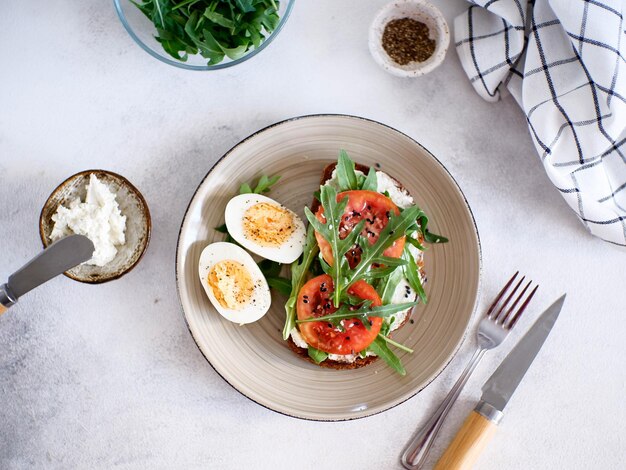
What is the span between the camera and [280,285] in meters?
1.96

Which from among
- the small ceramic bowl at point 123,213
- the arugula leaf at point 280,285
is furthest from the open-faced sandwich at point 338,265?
the small ceramic bowl at point 123,213

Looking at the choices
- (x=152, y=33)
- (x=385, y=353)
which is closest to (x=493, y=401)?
(x=385, y=353)

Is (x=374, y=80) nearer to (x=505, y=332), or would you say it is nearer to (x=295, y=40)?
(x=295, y=40)

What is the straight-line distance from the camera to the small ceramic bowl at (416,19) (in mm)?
2053

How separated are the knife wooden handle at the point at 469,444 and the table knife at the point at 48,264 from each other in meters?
1.43

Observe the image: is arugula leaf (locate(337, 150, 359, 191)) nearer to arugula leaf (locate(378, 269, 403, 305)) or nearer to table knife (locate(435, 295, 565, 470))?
arugula leaf (locate(378, 269, 403, 305))

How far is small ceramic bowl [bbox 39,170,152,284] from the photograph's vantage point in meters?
1.94

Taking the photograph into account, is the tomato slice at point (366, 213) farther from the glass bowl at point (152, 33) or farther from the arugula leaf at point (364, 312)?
the glass bowl at point (152, 33)

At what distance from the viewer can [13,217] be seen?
6.88 feet

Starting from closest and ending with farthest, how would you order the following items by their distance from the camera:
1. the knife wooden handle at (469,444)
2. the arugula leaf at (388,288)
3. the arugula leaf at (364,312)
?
1. the arugula leaf at (364,312)
2. the arugula leaf at (388,288)
3. the knife wooden handle at (469,444)

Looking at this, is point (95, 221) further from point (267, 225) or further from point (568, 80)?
point (568, 80)

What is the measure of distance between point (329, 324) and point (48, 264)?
0.93 metres

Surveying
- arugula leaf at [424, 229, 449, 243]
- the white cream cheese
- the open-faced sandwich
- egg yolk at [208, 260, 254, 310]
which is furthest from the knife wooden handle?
the white cream cheese

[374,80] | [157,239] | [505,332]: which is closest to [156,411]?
[157,239]
